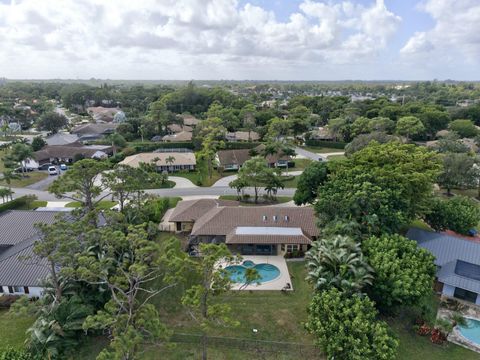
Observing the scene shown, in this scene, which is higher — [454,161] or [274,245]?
[454,161]

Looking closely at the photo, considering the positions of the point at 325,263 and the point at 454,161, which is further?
the point at 454,161

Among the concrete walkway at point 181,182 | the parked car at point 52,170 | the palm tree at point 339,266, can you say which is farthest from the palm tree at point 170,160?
the palm tree at point 339,266

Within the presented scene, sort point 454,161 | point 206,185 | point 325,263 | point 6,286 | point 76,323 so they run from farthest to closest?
point 206,185
point 454,161
point 6,286
point 325,263
point 76,323

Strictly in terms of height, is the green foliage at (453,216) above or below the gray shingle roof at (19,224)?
above

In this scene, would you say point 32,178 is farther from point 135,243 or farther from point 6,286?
point 135,243

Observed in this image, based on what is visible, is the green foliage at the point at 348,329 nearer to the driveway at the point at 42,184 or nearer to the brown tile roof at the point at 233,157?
the brown tile roof at the point at 233,157

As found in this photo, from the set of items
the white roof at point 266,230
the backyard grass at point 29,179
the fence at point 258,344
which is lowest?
the backyard grass at point 29,179

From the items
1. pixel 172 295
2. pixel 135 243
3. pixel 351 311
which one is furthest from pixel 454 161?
pixel 135 243

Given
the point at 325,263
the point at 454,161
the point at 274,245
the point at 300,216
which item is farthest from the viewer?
the point at 454,161
